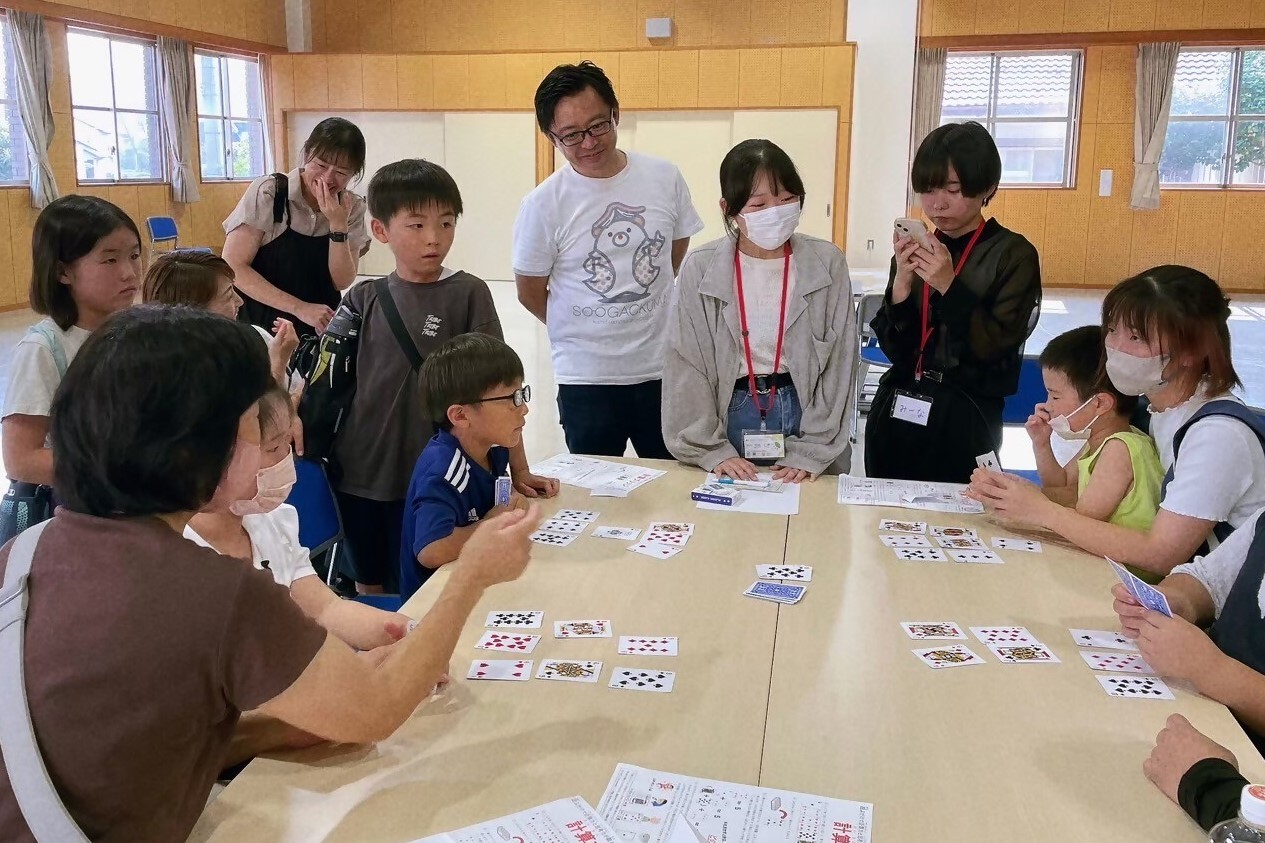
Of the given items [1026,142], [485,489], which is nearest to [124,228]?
[485,489]

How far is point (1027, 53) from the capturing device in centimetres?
1309

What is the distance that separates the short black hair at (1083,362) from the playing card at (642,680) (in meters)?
1.29

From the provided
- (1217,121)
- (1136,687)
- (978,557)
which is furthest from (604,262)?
(1217,121)

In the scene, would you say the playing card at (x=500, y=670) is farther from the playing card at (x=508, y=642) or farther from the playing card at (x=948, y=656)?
the playing card at (x=948, y=656)

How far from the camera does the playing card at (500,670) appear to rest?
5.27 feet

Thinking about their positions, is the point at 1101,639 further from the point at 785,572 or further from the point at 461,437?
the point at 461,437

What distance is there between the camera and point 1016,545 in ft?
7.26

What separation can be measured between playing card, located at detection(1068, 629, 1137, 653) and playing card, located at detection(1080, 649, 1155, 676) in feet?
0.09

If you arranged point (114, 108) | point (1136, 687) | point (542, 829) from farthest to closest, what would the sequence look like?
point (114, 108) → point (1136, 687) → point (542, 829)

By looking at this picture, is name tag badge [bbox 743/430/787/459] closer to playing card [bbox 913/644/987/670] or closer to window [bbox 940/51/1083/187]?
playing card [bbox 913/644/987/670]

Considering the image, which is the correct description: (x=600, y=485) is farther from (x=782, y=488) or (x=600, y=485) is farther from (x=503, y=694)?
(x=503, y=694)

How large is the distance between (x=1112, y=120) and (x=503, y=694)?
1381 centimetres

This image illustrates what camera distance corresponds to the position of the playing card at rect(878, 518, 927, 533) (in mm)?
2305

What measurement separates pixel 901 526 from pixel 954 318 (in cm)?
68
